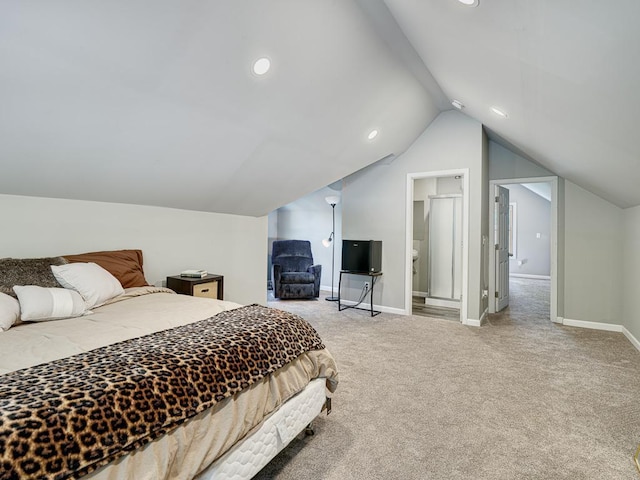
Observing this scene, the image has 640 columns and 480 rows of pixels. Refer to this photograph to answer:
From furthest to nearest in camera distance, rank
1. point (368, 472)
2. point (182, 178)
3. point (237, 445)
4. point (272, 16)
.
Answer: point (182, 178), point (272, 16), point (368, 472), point (237, 445)

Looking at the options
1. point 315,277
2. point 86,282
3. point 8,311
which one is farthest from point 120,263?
point 315,277

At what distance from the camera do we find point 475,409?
2.34 meters

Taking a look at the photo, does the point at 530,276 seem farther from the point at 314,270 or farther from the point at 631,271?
the point at 314,270

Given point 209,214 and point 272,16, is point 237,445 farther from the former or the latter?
point 209,214

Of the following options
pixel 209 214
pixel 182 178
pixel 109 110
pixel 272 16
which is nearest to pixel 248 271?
pixel 209 214

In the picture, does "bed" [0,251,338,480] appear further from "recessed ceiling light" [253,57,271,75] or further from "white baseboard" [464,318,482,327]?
"white baseboard" [464,318,482,327]

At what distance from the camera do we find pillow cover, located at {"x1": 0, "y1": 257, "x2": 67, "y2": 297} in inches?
81.8

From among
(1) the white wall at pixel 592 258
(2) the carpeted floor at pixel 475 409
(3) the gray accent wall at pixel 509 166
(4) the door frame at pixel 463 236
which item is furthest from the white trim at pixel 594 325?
(3) the gray accent wall at pixel 509 166

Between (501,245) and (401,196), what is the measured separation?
1.94 meters

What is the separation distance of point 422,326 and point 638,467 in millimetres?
2649

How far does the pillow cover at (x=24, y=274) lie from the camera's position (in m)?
2.08

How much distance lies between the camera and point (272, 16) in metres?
2.08

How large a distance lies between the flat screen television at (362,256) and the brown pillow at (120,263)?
287 centimetres

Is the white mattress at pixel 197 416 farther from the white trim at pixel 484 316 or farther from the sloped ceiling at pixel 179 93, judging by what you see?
the white trim at pixel 484 316
